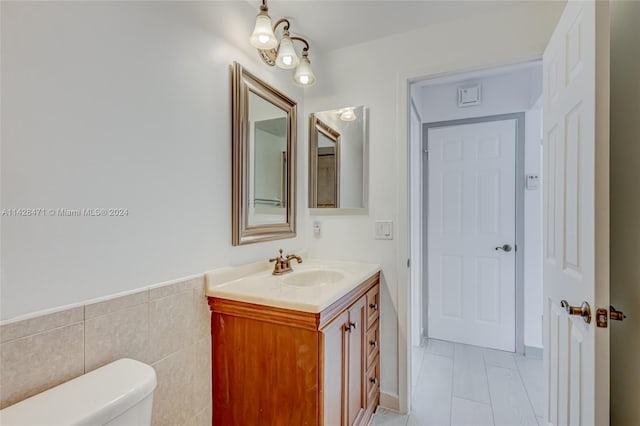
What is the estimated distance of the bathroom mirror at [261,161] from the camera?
4.77 ft

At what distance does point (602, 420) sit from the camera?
2.89ft

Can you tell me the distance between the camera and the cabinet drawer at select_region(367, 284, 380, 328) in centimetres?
166

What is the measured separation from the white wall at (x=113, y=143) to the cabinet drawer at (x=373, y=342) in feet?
2.95

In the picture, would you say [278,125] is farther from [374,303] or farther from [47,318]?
[47,318]

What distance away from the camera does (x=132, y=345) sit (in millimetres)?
997

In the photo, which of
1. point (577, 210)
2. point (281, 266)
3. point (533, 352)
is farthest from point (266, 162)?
point (533, 352)

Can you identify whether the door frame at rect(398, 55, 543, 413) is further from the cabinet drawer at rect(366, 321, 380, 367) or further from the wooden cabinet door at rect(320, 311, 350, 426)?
the wooden cabinet door at rect(320, 311, 350, 426)

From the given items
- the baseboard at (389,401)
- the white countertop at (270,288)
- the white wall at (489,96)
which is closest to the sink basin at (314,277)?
the white countertop at (270,288)

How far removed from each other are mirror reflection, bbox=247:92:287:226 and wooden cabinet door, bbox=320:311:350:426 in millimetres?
692

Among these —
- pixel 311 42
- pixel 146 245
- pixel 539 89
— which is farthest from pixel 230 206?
pixel 539 89

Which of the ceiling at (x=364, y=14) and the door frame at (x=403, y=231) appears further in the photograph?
the door frame at (x=403, y=231)

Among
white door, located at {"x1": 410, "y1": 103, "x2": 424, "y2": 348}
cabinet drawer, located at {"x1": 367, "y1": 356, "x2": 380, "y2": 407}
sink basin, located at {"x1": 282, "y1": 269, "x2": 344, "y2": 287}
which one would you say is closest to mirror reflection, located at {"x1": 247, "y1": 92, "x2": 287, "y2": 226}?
sink basin, located at {"x1": 282, "y1": 269, "x2": 344, "y2": 287}

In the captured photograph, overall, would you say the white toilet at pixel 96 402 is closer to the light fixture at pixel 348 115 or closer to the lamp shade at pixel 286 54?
the lamp shade at pixel 286 54

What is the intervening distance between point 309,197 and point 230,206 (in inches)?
29.1
